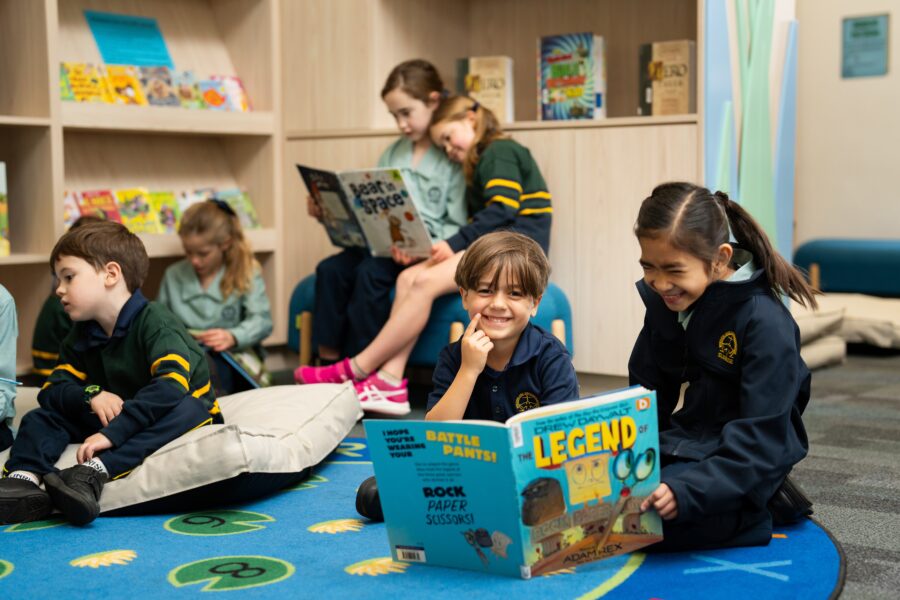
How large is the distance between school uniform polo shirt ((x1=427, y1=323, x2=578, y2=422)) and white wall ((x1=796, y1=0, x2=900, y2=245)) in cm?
374

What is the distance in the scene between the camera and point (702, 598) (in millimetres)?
1580

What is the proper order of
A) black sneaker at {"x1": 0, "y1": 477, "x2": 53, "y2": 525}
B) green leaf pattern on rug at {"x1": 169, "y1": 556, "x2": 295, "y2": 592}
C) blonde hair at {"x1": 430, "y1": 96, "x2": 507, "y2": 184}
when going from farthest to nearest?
blonde hair at {"x1": 430, "y1": 96, "x2": 507, "y2": 184}, black sneaker at {"x1": 0, "y1": 477, "x2": 53, "y2": 525}, green leaf pattern on rug at {"x1": 169, "y1": 556, "x2": 295, "y2": 592}

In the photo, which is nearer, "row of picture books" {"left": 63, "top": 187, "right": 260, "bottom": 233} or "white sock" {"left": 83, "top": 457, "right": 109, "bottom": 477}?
"white sock" {"left": 83, "top": 457, "right": 109, "bottom": 477}

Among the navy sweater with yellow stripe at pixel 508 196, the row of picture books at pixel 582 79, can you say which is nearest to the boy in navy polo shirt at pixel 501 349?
the navy sweater with yellow stripe at pixel 508 196

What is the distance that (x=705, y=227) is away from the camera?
5.93 feet

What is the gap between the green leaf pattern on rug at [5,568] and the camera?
1.72 metres

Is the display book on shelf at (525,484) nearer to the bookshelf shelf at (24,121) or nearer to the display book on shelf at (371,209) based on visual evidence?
the display book on shelf at (371,209)

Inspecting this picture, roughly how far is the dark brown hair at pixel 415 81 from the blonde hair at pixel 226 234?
63 cm

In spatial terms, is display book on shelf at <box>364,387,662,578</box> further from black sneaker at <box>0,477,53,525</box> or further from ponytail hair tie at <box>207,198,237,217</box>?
ponytail hair tie at <box>207,198,237,217</box>

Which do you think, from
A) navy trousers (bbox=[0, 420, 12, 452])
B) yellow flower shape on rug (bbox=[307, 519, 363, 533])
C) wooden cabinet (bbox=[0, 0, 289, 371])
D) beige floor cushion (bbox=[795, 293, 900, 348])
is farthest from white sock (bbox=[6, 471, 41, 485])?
beige floor cushion (bbox=[795, 293, 900, 348])

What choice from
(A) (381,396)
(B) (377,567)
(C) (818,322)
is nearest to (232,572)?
(B) (377,567)

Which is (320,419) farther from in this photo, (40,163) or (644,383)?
(40,163)

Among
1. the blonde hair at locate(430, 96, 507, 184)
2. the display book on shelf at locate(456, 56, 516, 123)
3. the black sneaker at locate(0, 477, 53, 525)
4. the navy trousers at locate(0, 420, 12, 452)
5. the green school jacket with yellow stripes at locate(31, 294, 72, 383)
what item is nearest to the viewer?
the black sneaker at locate(0, 477, 53, 525)

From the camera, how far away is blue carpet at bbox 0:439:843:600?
5.32 feet
